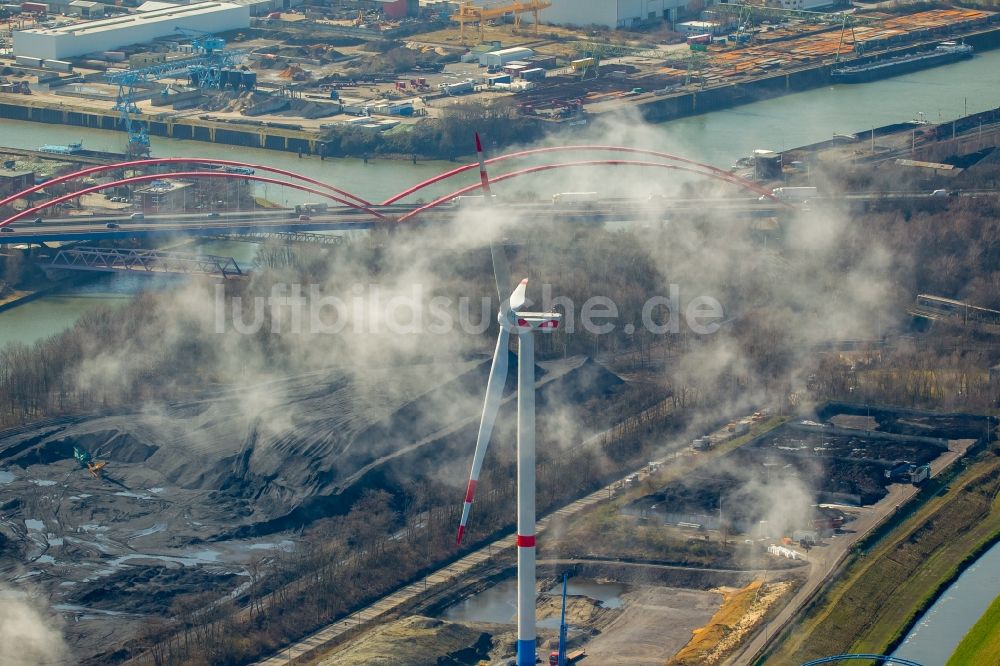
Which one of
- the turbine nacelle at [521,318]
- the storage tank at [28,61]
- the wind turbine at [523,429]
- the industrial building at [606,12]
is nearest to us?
the turbine nacelle at [521,318]

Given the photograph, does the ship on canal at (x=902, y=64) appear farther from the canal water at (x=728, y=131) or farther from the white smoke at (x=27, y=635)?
the white smoke at (x=27, y=635)

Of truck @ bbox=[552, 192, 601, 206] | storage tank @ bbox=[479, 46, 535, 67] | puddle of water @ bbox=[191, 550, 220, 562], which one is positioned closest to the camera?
puddle of water @ bbox=[191, 550, 220, 562]

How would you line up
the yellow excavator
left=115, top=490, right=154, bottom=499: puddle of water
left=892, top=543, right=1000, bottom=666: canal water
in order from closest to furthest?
left=892, top=543, right=1000, bottom=666: canal water
left=115, top=490, right=154, bottom=499: puddle of water
the yellow excavator

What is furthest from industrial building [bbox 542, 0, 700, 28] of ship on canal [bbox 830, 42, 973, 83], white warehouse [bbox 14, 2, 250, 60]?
white warehouse [bbox 14, 2, 250, 60]

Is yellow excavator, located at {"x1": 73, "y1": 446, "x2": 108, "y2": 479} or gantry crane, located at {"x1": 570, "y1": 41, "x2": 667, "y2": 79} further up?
gantry crane, located at {"x1": 570, "y1": 41, "x2": 667, "y2": 79}

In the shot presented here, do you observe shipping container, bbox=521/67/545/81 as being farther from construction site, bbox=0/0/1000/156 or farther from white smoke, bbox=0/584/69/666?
white smoke, bbox=0/584/69/666

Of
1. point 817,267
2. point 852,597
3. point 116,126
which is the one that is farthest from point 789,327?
point 116,126

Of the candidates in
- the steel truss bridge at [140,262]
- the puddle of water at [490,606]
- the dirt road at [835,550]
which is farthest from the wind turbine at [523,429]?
the steel truss bridge at [140,262]
